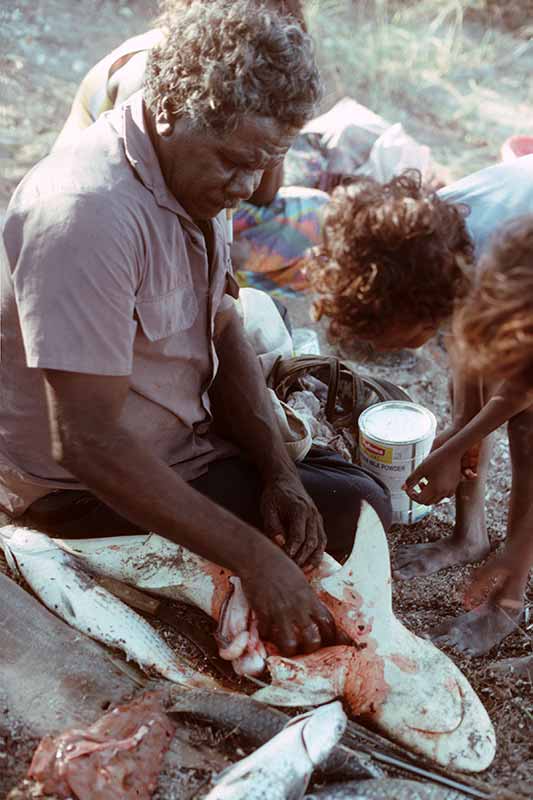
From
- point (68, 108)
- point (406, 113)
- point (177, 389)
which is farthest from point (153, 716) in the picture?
point (406, 113)

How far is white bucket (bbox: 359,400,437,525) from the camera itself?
263 cm

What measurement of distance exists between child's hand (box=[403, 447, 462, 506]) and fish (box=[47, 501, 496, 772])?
398 mm

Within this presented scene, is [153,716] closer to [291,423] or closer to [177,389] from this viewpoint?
[177,389]

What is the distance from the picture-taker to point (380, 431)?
2686mm

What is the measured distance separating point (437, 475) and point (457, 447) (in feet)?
0.38

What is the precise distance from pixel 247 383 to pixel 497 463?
1282 mm

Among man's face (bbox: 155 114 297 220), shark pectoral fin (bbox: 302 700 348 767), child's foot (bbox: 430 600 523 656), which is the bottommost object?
child's foot (bbox: 430 600 523 656)

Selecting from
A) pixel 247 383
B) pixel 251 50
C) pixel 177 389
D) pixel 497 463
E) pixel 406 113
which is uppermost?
pixel 251 50

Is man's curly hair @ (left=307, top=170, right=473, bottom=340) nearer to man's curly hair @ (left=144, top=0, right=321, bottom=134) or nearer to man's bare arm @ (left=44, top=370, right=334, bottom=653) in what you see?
man's curly hair @ (left=144, top=0, right=321, bottom=134)

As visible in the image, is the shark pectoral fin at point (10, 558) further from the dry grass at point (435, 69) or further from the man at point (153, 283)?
the dry grass at point (435, 69)

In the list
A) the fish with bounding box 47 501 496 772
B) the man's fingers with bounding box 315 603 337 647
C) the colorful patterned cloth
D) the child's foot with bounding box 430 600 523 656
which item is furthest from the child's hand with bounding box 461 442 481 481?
the colorful patterned cloth

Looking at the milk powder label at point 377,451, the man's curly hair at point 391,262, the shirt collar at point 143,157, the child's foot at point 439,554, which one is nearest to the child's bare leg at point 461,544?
the child's foot at point 439,554

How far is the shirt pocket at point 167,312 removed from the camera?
1.89 meters

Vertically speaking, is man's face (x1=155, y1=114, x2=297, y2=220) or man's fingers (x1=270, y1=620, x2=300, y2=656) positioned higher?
man's face (x1=155, y1=114, x2=297, y2=220)
